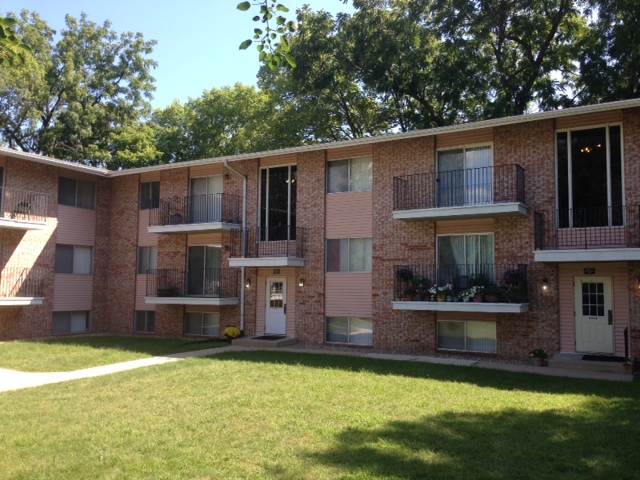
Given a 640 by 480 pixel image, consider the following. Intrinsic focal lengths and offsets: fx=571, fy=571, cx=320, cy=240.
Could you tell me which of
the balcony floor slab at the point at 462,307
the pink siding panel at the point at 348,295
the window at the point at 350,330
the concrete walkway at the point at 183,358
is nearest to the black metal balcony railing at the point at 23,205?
the concrete walkway at the point at 183,358

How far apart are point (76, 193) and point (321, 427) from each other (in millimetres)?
17296

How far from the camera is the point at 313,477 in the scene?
5523mm

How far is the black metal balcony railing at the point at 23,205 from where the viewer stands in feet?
61.4

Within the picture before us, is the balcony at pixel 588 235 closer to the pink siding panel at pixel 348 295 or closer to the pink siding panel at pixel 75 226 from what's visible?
the pink siding panel at pixel 348 295

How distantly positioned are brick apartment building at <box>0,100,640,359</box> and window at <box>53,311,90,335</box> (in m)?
0.07

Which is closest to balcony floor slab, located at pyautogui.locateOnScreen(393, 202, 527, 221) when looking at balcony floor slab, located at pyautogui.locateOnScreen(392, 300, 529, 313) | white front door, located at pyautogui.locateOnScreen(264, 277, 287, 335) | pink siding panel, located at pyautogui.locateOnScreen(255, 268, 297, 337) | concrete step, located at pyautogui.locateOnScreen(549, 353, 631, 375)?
balcony floor slab, located at pyautogui.locateOnScreen(392, 300, 529, 313)

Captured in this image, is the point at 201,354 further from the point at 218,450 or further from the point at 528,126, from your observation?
the point at 528,126

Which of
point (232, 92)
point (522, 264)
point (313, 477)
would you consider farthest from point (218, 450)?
point (232, 92)

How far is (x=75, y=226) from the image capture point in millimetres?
21188

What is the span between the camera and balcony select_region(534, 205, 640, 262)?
42.3ft

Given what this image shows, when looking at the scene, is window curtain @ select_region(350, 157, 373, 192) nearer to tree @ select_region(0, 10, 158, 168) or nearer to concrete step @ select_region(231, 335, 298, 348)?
concrete step @ select_region(231, 335, 298, 348)

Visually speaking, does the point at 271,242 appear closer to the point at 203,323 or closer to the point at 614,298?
the point at 203,323

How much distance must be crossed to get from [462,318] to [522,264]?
2277 mm

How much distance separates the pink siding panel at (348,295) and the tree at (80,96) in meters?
16.8
